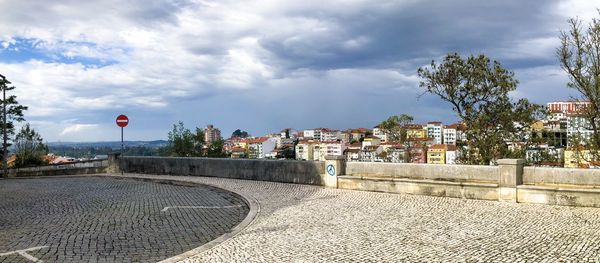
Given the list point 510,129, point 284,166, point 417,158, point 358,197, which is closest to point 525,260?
point 358,197

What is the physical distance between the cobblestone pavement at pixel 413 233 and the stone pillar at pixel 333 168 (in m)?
2.64

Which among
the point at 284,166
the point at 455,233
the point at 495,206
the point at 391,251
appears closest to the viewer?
the point at 391,251

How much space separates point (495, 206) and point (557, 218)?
5.27 feet

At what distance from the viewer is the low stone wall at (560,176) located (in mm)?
10938

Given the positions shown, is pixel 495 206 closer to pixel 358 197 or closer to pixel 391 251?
pixel 358 197

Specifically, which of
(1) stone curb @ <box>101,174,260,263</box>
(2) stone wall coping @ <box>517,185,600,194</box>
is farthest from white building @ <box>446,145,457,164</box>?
(1) stone curb @ <box>101,174,260,263</box>

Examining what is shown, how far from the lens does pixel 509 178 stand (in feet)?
37.4

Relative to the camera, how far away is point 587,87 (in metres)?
14.0

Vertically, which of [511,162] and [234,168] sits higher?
[511,162]

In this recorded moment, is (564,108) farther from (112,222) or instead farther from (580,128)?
(112,222)

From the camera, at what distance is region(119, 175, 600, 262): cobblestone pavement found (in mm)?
6664

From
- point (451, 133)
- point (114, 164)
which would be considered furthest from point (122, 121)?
point (451, 133)

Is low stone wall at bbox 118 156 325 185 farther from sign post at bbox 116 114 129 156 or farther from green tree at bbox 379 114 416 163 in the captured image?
green tree at bbox 379 114 416 163

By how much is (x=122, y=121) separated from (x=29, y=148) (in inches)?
1020
